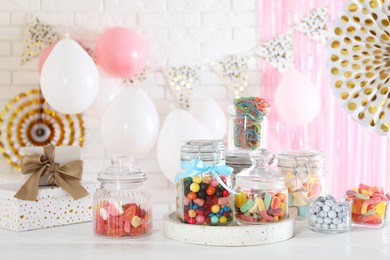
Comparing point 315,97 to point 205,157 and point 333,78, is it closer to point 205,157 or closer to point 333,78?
point 333,78

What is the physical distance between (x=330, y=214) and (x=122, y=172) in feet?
1.76

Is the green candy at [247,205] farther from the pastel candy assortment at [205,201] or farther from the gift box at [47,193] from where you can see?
the gift box at [47,193]

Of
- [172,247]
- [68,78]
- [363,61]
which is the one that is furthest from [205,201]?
[68,78]

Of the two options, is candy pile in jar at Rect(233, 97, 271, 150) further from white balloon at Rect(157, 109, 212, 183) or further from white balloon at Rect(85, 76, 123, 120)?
white balloon at Rect(85, 76, 123, 120)

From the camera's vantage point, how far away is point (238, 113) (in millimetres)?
1727

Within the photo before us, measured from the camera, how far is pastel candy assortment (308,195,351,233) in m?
1.53

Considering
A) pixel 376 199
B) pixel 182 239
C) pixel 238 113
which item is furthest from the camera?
pixel 238 113

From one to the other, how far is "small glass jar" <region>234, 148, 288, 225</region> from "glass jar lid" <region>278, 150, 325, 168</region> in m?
0.19

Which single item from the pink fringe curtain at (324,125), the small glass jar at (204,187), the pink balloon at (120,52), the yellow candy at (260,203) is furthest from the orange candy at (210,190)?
the pink fringe curtain at (324,125)

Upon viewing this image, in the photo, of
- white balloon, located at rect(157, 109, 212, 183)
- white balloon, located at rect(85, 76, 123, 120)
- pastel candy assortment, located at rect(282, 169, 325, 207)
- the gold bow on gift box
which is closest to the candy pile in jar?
pastel candy assortment, located at rect(282, 169, 325, 207)

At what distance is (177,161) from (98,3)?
1218 mm

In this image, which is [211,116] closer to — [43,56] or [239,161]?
[43,56]

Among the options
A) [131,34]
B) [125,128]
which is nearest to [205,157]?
[125,128]

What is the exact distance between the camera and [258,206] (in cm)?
Result: 147
